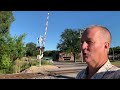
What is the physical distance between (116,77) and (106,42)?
20 cm

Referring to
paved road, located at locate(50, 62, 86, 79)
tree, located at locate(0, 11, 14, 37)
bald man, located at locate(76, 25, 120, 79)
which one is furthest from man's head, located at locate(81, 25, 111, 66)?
tree, located at locate(0, 11, 14, 37)

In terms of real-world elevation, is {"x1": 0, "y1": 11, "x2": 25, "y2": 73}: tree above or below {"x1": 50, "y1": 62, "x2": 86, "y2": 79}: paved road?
above

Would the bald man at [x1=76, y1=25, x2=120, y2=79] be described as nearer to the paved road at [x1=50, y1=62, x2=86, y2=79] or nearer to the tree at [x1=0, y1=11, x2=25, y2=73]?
the paved road at [x1=50, y1=62, x2=86, y2=79]

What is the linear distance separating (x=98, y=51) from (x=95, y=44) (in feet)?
0.13

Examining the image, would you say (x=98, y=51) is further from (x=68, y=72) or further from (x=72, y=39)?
(x=68, y=72)

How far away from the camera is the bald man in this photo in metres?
1.01

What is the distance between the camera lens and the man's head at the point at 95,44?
1018 mm

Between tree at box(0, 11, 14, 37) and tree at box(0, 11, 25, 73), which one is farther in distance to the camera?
tree at box(0, 11, 25, 73)

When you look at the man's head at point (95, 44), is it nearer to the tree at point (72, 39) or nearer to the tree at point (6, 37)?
the tree at point (72, 39)

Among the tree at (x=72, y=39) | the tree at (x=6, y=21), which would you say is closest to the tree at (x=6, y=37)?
the tree at (x=6, y=21)

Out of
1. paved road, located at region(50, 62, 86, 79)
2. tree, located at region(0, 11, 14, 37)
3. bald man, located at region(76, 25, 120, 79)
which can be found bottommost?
paved road, located at region(50, 62, 86, 79)
